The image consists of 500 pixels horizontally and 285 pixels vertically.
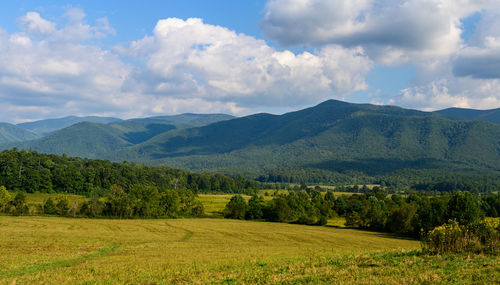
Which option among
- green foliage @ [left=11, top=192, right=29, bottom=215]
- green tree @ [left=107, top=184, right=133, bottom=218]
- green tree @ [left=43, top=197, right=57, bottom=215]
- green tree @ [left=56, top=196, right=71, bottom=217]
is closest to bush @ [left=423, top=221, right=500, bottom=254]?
A: green tree @ [left=107, top=184, right=133, bottom=218]

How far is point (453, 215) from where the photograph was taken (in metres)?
71.3

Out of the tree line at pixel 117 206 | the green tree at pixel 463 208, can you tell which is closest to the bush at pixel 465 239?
the green tree at pixel 463 208

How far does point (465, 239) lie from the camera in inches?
842

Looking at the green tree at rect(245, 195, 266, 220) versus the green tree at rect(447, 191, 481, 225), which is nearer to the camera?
the green tree at rect(447, 191, 481, 225)

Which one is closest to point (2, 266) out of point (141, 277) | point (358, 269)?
point (141, 277)

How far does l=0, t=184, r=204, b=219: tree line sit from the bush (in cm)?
8840

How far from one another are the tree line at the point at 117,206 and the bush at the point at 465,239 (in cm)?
8840

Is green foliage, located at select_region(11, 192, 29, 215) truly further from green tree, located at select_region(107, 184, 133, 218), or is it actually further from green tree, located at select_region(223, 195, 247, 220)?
green tree, located at select_region(223, 195, 247, 220)

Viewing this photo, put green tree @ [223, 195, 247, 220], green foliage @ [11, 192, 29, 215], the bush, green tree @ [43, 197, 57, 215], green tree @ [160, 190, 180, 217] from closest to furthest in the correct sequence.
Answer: the bush → green foliage @ [11, 192, 29, 215] → green tree @ [43, 197, 57, 215] → green tree @ [160, 190, 180, 217] → green tree @ [223, 195, 247, 220]

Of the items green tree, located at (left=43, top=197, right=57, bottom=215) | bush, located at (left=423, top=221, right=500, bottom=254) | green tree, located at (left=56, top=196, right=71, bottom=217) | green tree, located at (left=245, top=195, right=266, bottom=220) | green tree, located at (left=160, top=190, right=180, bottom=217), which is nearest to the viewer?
bush, located at (left=423, top=221, right=500, bottom=254)

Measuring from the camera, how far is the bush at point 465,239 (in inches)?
832

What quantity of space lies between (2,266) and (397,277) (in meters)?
28.8

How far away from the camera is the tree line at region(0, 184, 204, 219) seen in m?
91.6

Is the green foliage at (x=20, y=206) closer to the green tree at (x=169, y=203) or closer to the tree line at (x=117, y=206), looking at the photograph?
the tree line at (x=117, y=206)
